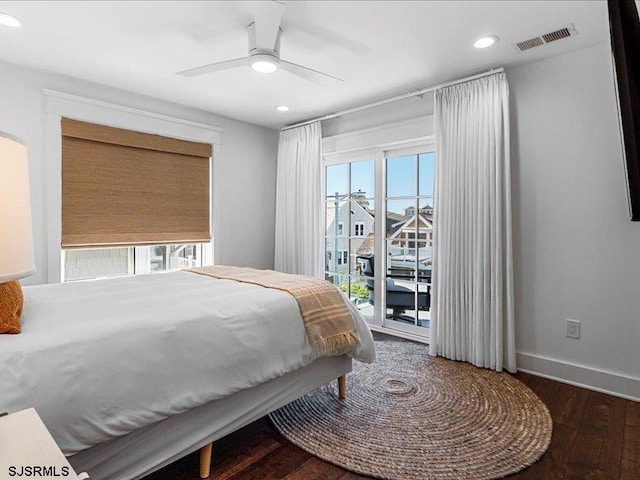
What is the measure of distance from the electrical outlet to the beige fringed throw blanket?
1673 millimetres

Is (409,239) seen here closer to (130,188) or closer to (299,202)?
(299,202)

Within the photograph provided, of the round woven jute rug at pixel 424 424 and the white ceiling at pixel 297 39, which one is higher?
the white ceiling at pixel 297 39

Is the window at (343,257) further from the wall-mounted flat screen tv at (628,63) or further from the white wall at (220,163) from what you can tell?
the wall-mounted flat screen tv at (628,63)

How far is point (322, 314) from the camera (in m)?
2.16

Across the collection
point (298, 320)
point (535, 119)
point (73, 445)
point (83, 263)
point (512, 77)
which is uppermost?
point (512, 77)

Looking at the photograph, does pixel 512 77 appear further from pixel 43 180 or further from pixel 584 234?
pixel 43 180

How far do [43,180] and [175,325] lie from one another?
230cm

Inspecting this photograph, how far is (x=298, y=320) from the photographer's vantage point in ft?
6.72

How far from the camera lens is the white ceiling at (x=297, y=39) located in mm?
2133

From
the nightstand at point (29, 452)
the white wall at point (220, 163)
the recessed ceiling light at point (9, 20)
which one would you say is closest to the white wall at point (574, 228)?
the white wall at point (220, 163)

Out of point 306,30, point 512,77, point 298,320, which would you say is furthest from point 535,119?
point 298,320

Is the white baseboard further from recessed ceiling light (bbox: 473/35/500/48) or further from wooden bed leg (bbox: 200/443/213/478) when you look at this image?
wooden bed leg (bbox: 200/443/213/478)

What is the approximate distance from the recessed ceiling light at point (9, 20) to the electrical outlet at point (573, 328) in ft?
13.7

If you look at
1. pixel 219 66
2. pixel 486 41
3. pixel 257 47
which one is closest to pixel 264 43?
pixel 257 47
